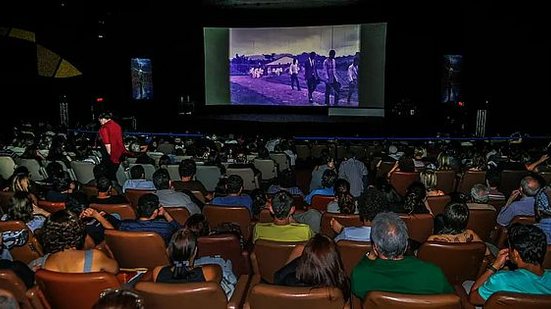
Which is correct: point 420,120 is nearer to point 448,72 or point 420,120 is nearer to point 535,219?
point 448,72

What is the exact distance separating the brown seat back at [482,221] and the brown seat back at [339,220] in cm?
134

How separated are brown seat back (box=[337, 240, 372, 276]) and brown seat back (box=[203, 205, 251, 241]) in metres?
1.72

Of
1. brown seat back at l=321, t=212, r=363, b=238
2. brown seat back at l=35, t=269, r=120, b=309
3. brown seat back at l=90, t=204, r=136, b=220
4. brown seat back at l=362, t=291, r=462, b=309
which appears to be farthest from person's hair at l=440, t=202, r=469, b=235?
brown seat back at l=90, t=204, r=136, b=220

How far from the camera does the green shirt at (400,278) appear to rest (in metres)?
3.39

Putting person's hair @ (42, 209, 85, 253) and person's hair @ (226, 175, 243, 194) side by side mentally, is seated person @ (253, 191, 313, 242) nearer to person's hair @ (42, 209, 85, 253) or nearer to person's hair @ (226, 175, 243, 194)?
person's hair @ (226, 175, 243, 194)

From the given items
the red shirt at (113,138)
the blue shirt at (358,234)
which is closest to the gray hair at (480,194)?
the blue shirt at (358,234)

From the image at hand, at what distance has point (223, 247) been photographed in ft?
14.9

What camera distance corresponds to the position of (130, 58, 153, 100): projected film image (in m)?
22.4

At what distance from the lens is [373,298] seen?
123 inches

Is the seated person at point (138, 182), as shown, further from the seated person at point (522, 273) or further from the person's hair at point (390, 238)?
the seated person at point (522, 273)

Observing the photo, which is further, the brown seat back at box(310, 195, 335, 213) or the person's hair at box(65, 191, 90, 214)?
the brown seat back at box(310, 195, 335, 213)

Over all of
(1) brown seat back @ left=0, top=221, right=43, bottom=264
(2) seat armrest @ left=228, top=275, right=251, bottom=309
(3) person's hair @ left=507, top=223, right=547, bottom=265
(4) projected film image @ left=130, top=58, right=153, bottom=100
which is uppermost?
(4) projected film image @ left=130, top=58, right=153, bottom=100

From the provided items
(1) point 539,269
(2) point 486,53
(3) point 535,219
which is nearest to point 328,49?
(2) point 486,53

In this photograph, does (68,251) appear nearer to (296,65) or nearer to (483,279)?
(483,279)
